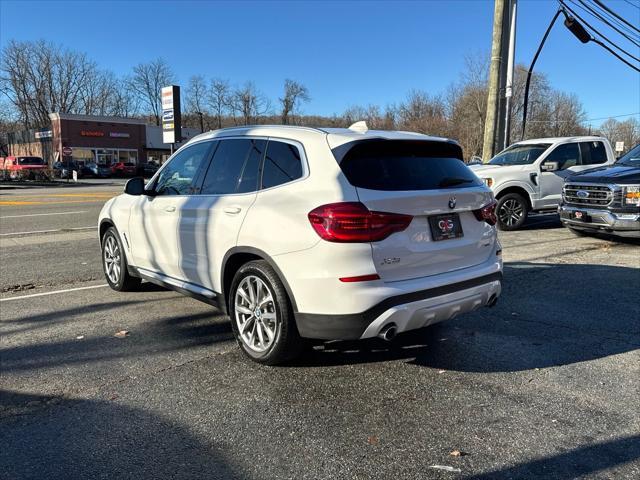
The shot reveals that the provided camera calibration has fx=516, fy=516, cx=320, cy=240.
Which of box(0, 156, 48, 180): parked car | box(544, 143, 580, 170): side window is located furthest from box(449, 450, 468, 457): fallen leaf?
box(0, 156, 48, 180): parked car

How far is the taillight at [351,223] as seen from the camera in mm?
3297

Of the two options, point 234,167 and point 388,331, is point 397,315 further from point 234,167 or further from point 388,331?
point 234,167

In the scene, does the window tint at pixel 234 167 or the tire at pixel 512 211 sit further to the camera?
the tire at pixel 512 211

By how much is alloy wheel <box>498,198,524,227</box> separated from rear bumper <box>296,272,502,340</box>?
7.67m

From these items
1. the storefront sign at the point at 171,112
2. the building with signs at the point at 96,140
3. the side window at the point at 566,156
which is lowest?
the side window at the point at 566,156

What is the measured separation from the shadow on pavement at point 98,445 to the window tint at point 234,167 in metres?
1.85

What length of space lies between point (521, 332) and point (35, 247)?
27.5ft

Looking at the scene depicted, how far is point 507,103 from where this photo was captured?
552 inches

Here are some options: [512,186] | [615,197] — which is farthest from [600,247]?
[512,186]

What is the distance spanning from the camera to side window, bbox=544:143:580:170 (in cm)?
1121

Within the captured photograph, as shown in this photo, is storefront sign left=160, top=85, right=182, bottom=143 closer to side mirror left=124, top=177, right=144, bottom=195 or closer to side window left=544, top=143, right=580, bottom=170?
side window left=544, top=143, right=580, bottom=170

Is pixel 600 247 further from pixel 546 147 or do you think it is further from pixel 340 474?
pixel 340 474

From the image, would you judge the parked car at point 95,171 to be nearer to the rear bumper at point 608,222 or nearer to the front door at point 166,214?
the rear bumper at point 608,222

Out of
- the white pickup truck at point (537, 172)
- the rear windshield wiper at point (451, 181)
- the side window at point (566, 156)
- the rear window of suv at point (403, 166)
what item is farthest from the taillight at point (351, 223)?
the side window at point (566, 156)
